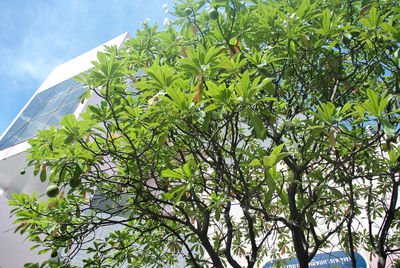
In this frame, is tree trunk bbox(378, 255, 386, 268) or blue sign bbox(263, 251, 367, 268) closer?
tree trunk bbox(378, 255, 386, 268)

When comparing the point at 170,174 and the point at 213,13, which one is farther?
the point at 213,13

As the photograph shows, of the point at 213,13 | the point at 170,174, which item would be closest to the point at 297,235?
the point at 170,174

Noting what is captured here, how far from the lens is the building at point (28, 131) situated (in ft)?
17.9

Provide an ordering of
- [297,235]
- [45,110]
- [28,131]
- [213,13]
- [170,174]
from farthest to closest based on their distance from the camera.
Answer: [45,110] < [28,131] < [297,235] < [213,13] < [170,174]

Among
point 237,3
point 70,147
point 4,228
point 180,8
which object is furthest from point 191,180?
point 4,228

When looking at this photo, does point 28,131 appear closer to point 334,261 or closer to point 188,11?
point 188,11

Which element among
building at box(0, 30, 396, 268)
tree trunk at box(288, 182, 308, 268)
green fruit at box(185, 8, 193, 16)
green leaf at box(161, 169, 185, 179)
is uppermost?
building at box(0, 30, 396, 268)

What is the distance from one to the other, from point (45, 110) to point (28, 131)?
88cm

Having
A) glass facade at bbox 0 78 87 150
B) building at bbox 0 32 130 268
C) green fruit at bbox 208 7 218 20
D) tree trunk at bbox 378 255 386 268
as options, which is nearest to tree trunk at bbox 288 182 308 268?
tree trunk at bbox 378 255 386 268

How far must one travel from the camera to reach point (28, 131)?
762 cm

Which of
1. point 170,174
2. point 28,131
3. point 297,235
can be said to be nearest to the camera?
point 170,174

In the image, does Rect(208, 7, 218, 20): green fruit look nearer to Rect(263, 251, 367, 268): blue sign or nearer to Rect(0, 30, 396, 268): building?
Rect(0, 30, 396, 268): building

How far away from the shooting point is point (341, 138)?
2230mm

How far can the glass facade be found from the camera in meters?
7.25
